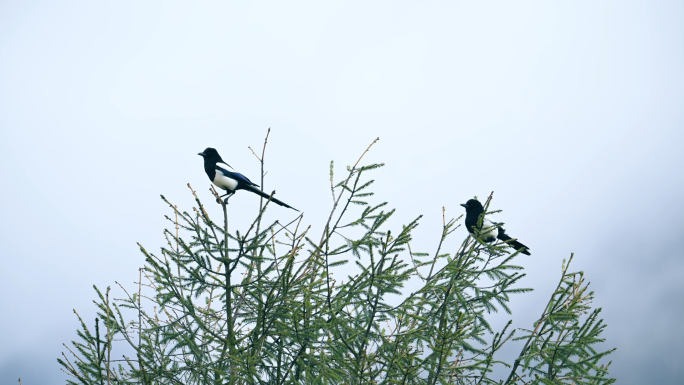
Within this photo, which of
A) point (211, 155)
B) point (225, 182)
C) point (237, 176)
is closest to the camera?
point (237, 176)

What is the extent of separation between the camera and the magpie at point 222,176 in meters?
6.20

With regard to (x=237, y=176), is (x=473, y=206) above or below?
above

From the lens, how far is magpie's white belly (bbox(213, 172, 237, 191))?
20.5ft

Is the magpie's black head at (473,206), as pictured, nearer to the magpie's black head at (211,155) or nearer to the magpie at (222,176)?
the magpie at (222,176)

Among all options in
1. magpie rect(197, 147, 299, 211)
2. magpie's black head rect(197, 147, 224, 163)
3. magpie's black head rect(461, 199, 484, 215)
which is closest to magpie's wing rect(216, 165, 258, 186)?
magpie rect(197, 147, 299, 211)

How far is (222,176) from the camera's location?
6277 mm

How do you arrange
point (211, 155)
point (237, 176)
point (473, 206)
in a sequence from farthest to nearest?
point (473, 206)
point (211, 155)
point (237, 176)

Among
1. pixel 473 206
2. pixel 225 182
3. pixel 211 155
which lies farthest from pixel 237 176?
pixel 473 206

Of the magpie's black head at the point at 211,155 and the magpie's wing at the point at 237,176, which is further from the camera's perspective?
the magpie's black head at the point at 211,155

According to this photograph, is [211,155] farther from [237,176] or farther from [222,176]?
[237,176]

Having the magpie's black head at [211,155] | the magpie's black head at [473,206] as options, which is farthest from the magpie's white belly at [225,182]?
the magpie's black head at [473,206]

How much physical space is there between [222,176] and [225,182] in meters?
0.09

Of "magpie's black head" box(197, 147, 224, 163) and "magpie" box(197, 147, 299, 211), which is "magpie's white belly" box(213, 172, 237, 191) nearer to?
"magpie" box(197, 147, 299, 211)

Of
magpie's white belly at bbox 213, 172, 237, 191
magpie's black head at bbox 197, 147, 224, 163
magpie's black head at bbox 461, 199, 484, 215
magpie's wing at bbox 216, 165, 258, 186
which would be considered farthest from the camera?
magpie's black head at bbox 461, 199, 484, 215
